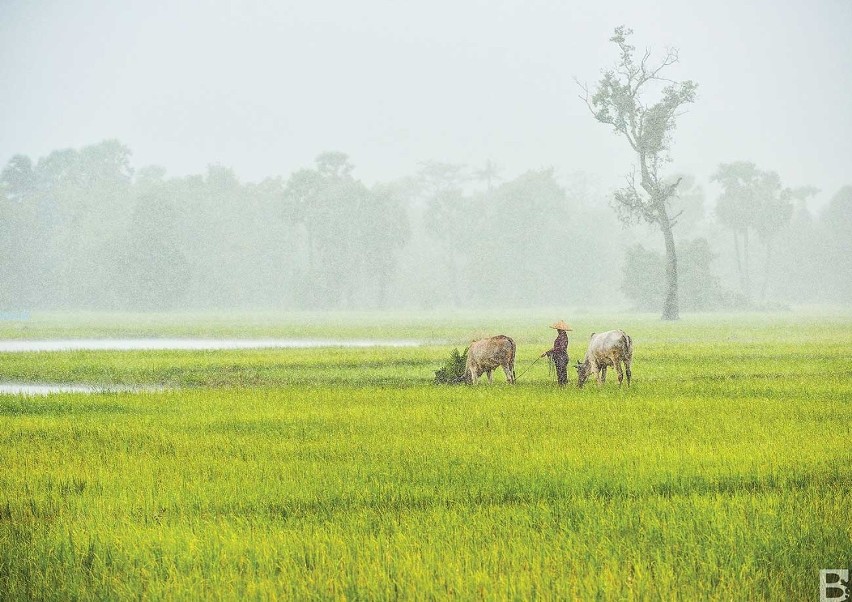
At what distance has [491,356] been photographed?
842 inches

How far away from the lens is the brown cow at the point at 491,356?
2119 cm

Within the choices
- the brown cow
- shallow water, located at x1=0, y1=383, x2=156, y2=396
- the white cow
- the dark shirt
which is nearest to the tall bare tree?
the brown cow

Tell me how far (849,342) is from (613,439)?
2720 centimetres

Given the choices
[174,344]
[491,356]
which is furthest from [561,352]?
[174,344]

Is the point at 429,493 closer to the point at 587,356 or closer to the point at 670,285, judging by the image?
the point at 587,356

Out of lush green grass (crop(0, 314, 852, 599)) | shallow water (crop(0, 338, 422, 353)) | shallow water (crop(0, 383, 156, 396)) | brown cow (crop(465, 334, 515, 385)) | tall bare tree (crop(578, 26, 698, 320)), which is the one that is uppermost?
tall bare tree (crop(578, 26, 698, 320))

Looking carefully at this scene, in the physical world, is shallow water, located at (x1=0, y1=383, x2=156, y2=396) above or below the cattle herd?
below

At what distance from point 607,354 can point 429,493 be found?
10949 mm

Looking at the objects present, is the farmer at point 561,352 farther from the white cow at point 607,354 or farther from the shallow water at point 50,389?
the shallow water at point 50,389

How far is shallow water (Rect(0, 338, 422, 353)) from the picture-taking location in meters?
37.8

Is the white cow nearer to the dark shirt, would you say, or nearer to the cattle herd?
the cattle herd

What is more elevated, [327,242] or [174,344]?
[327,242]

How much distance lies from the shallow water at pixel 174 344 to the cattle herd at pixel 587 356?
54.3ft

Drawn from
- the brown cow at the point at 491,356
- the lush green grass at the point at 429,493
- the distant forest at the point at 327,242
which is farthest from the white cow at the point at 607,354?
the distant forest at the point at 327,242
